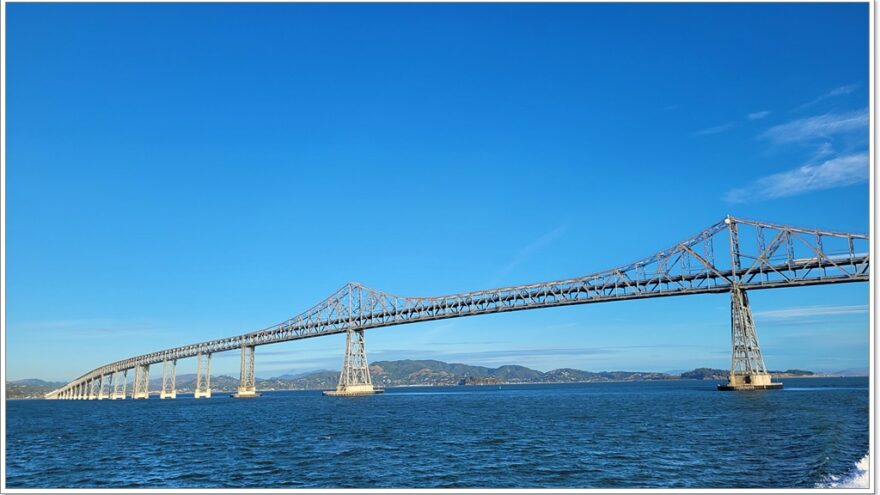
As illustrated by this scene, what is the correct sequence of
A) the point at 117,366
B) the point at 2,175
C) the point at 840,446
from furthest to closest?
the point at 117,366 < the point at 840,446 < the point at 2,175

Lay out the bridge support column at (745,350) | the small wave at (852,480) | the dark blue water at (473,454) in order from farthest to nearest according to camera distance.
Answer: the bridge support column at (745,350) → the dark blue water at (473,454) → the small wave at (852,480)

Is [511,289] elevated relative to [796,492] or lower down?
elevated

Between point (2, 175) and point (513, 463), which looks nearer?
point (2, 175)

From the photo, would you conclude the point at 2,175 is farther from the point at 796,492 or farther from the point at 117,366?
the point at 117,366

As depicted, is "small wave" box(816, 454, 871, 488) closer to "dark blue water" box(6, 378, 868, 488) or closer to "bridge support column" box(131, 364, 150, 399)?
"dark blue water" box(6, 378, 868, 488)

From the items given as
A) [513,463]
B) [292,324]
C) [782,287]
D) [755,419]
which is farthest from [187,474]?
[292,324]

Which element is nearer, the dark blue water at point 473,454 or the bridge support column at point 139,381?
the dark blue water at point 473,454

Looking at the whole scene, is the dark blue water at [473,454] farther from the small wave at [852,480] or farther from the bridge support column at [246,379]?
the bridge support column at [246,379]

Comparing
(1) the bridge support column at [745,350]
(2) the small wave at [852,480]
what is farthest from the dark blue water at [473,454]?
(1) the bridge support column at [745,350]
